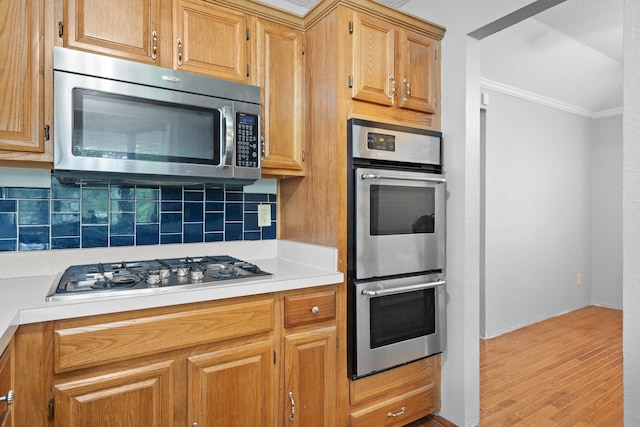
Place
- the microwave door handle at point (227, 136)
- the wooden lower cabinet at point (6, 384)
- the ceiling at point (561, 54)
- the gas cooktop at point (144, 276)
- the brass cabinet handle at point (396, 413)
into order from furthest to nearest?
the ceiling at point (561, 54), the brass cabinet handle at point (396, 413), the microwave door handle at point (227, 136), the gas cooktop at point (144, 276), the wooden lower cabinet at point (6, 384)

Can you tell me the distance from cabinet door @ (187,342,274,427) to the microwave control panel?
857 mm

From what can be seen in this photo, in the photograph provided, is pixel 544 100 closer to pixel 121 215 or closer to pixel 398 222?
pixel 398 222

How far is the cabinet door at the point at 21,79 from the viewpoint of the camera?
1.38 metres

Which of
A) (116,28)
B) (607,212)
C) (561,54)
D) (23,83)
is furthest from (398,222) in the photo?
(607,212)

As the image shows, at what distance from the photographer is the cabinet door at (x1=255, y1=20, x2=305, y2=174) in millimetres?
1940

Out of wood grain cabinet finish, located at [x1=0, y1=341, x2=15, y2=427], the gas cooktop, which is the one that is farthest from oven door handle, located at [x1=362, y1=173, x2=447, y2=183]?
wood grain cabinet finish, located at [x1=0, y1=341, x2=15, y2=427]

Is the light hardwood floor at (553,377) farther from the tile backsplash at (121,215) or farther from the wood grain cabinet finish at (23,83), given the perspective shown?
the wood grain cabinet finish at (23,83)

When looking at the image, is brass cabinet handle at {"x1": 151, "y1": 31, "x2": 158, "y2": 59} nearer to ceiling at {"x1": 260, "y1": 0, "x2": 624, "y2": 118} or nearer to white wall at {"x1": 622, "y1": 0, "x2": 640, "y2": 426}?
ceiling at {"x1": 260, "y1": 0, "x2": 624, "y2": 118}

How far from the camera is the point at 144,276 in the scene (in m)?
1.55

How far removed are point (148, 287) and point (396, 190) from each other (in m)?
1.23

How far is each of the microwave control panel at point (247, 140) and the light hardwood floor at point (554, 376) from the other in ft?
6.36

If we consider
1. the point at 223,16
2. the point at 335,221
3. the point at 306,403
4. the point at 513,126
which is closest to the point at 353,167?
the point at 335,221

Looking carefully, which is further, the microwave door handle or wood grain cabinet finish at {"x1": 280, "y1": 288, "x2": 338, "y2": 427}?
the microwave door handle

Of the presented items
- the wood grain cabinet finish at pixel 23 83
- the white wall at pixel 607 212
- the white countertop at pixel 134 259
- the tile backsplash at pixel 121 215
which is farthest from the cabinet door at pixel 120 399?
the white wall at pixel 607 212
